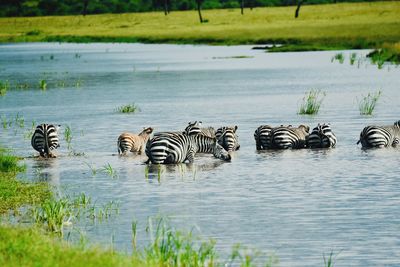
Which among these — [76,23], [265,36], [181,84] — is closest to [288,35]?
[265,36]

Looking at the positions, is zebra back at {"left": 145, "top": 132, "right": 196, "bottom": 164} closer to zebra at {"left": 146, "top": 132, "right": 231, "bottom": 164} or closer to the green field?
zebra at {"left": 146, "top": 132, "right": 231, "bottom": 164}

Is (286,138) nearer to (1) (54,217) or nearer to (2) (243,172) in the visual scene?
(2) (243,172)

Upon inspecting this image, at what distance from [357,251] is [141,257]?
9.63ft

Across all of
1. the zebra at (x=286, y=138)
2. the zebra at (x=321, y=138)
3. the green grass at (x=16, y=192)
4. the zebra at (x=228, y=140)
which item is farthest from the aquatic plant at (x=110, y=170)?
the zebra at (x=321, y=138)

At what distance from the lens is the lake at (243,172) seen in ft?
52.1

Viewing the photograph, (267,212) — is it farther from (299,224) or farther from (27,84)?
(27,84)

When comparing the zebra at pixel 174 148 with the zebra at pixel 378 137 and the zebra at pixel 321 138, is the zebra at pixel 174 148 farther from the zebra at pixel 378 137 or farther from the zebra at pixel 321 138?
the zebra at pixel 378 137

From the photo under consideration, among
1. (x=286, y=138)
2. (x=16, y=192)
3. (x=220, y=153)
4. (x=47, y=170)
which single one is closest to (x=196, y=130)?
(x=220, y=153)

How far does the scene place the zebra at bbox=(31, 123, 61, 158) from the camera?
84.9 ft

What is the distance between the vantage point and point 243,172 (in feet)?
75.5

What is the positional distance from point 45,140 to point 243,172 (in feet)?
17.9

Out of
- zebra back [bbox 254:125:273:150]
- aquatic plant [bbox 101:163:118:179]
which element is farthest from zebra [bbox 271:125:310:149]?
aquatic plant [bbox 101:163:118:179]

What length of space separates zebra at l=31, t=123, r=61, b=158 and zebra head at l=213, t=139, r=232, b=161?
367 cm

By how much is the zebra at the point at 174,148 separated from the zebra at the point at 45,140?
9.22 ft
